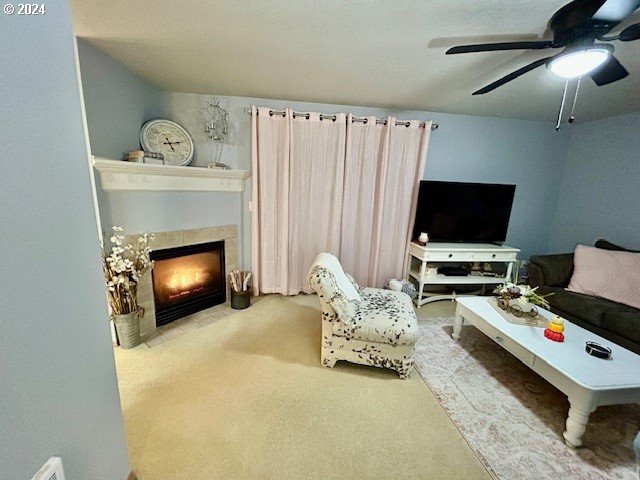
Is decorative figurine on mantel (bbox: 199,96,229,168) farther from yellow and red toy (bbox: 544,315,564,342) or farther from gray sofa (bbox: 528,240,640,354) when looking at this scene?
gray sofa (bbox: 528,240,640,354)

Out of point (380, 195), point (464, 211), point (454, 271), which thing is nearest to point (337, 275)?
point (380, 195)

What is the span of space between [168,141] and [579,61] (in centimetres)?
320

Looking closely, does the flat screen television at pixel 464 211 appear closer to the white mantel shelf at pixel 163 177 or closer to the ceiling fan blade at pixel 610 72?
the ceiling fan blade at pixel 610 72

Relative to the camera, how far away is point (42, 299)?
72cm

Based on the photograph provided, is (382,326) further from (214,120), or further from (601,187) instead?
(601,187)

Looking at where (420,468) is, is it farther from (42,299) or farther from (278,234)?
(278,234)

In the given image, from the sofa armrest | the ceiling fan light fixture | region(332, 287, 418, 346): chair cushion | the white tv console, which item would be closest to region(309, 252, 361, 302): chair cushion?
region(332, 287, 418, 346): chair cushion

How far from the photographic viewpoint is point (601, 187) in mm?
3133

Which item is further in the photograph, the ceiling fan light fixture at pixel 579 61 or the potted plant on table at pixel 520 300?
the potted plant on table at pixel 520 300

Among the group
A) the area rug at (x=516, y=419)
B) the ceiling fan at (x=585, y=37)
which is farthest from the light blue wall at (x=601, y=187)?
the area rug at (x=516, y=419)

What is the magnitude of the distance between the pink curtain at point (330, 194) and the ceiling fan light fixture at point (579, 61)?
1.54m

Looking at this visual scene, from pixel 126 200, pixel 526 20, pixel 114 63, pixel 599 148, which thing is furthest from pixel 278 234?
pixel 599 148

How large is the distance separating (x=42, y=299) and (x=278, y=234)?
243 cm

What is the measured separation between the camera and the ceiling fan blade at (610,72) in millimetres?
1448
